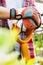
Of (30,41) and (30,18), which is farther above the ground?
(30,18)

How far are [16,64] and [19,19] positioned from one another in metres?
0.28

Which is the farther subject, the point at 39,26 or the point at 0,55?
the point at 39,26

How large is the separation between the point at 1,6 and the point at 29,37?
26cm

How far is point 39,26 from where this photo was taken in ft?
4.42

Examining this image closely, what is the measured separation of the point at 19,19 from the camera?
131 cm

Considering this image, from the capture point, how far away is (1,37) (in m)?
1.25

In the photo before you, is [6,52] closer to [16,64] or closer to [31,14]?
[16,64]

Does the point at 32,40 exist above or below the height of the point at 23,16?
below

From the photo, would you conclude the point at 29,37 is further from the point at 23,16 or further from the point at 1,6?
the point at 1,6

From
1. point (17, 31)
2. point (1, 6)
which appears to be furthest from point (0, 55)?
point (1, 6)

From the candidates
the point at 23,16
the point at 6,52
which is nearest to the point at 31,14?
the point at 23,16

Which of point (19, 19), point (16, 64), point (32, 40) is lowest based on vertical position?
point (16, 64)

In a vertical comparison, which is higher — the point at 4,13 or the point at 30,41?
the point at 4,13

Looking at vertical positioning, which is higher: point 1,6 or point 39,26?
point 1,6
